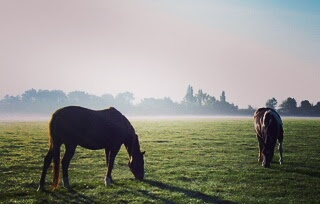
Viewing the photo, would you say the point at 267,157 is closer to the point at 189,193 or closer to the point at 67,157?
the point at 189,193

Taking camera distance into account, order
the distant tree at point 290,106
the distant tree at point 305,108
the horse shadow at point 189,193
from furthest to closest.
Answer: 1. the distant tree at point 290,106
2. the distant tree at point 305,108
3. the horse shadow at point 189,193

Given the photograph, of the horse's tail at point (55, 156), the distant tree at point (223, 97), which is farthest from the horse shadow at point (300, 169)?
the distant tree at point (223, 97)

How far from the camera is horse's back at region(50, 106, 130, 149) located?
1133cm

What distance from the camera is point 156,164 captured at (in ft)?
59.4

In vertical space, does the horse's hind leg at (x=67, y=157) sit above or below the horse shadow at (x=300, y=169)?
above

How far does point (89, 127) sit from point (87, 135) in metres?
0.31

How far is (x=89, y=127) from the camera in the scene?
11.9 meters

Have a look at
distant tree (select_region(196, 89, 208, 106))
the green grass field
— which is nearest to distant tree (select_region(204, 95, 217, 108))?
distant tree (select_region(196, 89, 208, 106))

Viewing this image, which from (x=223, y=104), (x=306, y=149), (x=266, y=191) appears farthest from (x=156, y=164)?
(x=223, y=104)

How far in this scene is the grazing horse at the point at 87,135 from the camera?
Result: 11.3m

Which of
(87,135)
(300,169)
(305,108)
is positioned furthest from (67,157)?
(305,108)

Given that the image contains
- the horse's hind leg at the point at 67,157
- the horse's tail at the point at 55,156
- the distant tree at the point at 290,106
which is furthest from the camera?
the distant tree at the point at 290,106

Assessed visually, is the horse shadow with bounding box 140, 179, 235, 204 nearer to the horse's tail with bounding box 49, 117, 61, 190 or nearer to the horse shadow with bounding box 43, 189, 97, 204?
the horse shadow with bounding box 43, 189, 97, 204

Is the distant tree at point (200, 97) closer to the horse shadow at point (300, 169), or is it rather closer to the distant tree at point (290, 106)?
the distant tree at point (290, 106)
